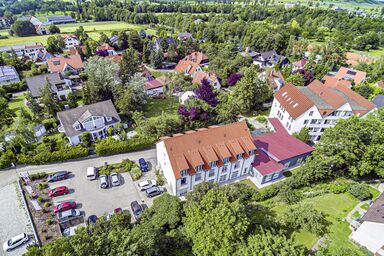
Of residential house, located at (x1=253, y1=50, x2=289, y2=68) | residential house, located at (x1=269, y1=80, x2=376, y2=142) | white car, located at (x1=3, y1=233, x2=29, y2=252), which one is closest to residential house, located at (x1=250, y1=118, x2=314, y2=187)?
residential house, located at (x1=269, y1=80, x2=376, y2=142)

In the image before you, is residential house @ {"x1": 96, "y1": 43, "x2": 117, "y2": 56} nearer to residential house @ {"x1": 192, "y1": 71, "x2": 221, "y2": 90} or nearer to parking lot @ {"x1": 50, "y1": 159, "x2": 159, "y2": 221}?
residential house @ {"x1": 192, "y1": 71, "x2": 221, "y2": 90}

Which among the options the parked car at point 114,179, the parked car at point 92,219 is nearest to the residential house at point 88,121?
the parked car at point 114,179

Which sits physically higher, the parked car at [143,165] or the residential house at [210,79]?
the residential house at [210,79]

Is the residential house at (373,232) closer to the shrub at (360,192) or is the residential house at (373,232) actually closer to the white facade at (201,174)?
the shrub at (360,192)

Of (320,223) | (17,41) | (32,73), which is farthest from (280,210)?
(17,41)

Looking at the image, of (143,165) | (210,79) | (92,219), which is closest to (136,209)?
(92,219)

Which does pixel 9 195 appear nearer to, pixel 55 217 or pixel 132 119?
pixel 55 217

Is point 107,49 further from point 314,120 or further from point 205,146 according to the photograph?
point 314,120
